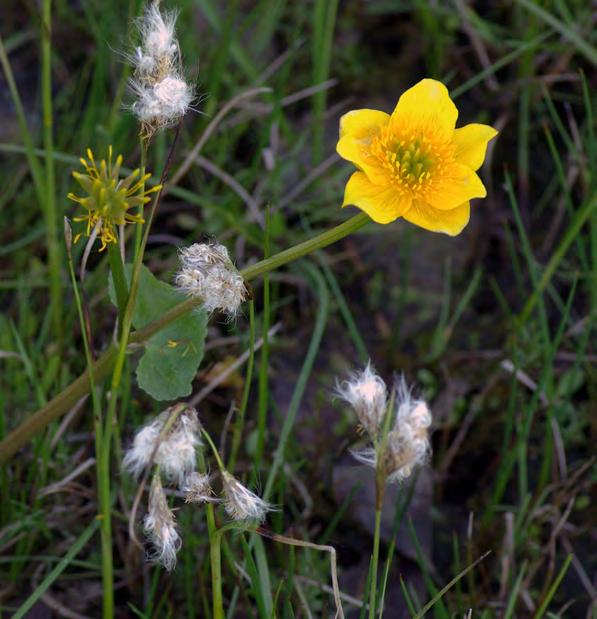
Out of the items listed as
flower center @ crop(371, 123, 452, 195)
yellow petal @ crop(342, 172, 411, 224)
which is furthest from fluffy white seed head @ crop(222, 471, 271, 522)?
flower center @ crop(371, 123, 452, 195)

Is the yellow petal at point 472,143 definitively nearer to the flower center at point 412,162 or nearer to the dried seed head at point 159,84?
the flower center at point 412,162

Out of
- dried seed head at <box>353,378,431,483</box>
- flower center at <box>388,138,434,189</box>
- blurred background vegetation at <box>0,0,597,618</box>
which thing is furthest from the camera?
blurred background vegetation at <box>0,0,597,618</box>

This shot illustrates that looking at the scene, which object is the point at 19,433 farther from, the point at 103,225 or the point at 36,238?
the point at 36,238

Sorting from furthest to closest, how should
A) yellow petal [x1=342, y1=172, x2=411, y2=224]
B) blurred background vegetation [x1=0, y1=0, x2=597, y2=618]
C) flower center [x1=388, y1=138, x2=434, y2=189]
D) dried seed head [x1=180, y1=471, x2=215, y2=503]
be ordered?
blurred background vegetation [x1=0, y1=0, x2=597, y2=618]
flower center [x1=388, y1=138, x2=434, y2=189]
yellow petal [x1=342, y1=172, x2=411, y2=224]
dried seed head [x1=180, y1=471, x2=215, y2=503]

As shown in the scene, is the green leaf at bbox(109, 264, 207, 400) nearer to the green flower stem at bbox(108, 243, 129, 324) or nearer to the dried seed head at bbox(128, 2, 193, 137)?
the green flower stem at bbox(108, 243, 129, 324)

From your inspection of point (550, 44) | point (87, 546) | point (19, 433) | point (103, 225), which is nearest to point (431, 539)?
point (87, 546)

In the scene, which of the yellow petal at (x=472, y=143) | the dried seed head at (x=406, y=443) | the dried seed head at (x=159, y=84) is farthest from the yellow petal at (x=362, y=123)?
the dried seed head at (x=406, y=443)
